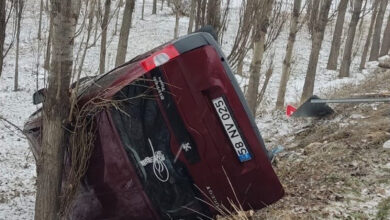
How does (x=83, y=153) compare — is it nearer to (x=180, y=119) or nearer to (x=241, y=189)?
(x=180, y=119)

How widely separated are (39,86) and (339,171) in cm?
1500

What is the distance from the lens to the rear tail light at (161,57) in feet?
11.3

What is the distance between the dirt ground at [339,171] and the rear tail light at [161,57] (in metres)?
1.61

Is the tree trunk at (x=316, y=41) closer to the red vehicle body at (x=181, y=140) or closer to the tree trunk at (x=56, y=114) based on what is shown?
the red vehicle body at (x=181, y=140)

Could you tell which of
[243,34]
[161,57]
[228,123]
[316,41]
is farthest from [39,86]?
[228,123]

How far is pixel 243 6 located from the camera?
7.62m

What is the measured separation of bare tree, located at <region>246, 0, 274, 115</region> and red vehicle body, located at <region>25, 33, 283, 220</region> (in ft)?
13.8

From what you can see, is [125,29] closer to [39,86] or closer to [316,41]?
[316,41]

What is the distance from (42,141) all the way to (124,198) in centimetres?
88

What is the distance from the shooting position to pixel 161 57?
3.46m

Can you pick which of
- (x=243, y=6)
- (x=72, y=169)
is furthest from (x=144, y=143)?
(x=243, y=6)

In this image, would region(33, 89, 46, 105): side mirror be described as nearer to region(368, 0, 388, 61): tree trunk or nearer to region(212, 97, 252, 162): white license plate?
region(212, 97, 252, 162): white license plate

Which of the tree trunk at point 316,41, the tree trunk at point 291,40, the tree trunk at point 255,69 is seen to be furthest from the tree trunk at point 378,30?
the tree trunk at point 255,69

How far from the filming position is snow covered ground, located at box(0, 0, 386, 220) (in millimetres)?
7711
